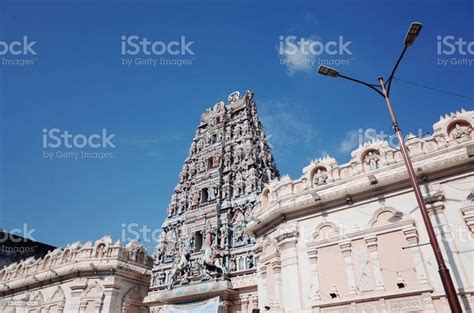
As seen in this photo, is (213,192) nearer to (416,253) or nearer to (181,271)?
(181,271)

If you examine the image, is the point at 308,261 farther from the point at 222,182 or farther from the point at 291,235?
the point at 222,182

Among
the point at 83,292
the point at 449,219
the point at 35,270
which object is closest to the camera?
the point at 449,219

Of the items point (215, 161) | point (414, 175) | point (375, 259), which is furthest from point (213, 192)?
point (414, 175)

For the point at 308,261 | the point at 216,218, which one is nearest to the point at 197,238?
the point at 216,218

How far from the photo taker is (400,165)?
16875mm

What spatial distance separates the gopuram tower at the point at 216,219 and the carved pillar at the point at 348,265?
937 cm

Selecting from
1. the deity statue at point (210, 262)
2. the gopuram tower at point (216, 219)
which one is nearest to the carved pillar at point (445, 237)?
the gopuram tower at point (216, 219)

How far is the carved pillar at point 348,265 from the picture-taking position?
15928 mm

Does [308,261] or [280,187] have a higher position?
[280,187]

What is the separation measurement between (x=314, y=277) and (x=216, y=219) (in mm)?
13857

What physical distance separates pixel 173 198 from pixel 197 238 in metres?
6.41

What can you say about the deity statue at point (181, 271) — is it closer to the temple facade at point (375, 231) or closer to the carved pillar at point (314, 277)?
the temple facade at point (375, 231)

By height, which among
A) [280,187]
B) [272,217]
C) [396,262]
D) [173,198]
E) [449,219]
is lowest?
[396,262]

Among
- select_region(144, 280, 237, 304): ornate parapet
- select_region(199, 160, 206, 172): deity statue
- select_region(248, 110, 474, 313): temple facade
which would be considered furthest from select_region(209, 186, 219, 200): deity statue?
select_region(248, 110, 474, 313): temple facade
